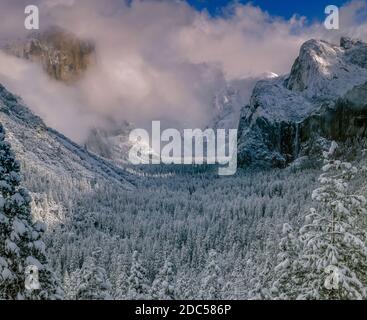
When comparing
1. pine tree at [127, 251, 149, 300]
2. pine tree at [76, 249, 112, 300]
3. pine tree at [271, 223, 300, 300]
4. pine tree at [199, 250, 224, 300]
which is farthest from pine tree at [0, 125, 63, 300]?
pine tree at [199, 250, 224, 300]

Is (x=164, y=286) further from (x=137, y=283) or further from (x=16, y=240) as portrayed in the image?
(x=16, y=240)

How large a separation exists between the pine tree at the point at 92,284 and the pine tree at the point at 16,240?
12.5ft

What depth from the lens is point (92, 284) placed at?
73.3 ft

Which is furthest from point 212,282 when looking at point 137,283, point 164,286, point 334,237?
point 334,237

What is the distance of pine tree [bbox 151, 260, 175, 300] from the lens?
965 inches

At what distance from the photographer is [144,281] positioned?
24.7 m

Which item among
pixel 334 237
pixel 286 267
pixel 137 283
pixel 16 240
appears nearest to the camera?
pixel 334 237

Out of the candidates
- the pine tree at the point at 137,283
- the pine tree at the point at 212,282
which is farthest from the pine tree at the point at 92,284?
the pine tree at the point at 212,282

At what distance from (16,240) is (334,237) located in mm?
10243

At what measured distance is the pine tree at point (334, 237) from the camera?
1609 centimetres

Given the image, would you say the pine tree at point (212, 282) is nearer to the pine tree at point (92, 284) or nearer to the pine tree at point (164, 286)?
the pine tree at point (164, 286)
